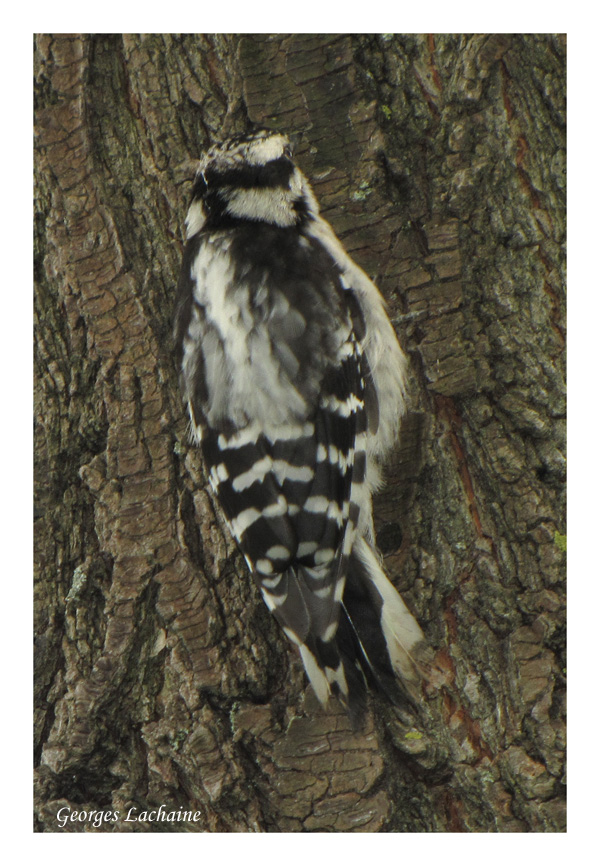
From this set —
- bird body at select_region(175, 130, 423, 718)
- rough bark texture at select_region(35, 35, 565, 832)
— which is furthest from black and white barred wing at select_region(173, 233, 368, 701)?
rough bark texture at select_region(35, 35, 565, 832)

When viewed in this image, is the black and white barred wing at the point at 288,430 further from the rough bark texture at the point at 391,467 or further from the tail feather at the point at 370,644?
the rough bark texture at the point at 391,467

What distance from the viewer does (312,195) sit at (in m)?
2.14

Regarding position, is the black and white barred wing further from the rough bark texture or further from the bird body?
the rough bark texture

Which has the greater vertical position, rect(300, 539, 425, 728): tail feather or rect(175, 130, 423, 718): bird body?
rect(175, 130, 423, 718): bird body

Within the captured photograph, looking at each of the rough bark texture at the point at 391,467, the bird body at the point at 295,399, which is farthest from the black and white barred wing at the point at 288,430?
the rough bark texture at the point at 391,467

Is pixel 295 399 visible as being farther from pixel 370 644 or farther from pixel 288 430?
pixel 370 644

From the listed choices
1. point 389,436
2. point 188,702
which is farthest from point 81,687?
point 389,436

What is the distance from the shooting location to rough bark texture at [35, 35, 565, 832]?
197 centimetres

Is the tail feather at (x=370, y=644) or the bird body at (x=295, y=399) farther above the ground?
the bird body at (x=295, y=399)

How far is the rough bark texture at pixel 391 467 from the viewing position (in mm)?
1966

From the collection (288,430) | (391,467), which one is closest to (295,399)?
(288,430)

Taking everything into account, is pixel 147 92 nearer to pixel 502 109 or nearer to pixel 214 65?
pixel 214 65

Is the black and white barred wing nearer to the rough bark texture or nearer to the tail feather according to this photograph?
the tail feather

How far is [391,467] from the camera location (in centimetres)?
212
